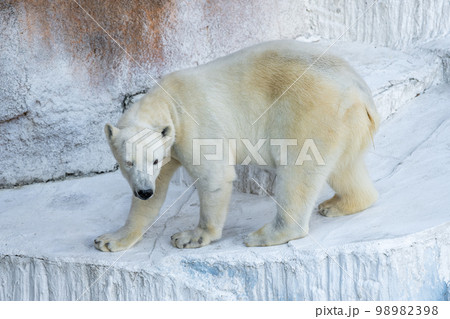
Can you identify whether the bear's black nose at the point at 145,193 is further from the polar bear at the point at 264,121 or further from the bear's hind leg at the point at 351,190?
the bear's hind leg at the point at 351,190

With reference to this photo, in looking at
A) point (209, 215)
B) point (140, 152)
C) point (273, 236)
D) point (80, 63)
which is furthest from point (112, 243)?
point (80, 63)

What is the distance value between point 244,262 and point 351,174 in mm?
773

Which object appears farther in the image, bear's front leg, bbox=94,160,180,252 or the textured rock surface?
bear's front leg, bbox=94,160,180,252

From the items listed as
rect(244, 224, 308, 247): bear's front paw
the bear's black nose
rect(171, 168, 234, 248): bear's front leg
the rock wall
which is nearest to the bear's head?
the bear's black nose

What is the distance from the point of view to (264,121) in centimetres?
328

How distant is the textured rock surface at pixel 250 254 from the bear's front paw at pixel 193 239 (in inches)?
1.6

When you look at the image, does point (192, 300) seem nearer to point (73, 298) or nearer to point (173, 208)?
point (73, 298)

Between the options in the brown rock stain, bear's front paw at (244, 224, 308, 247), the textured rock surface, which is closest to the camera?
the textured rock surface

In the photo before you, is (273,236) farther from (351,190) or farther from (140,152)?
(140,152)

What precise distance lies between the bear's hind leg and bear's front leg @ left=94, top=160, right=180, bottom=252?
34.1 inches

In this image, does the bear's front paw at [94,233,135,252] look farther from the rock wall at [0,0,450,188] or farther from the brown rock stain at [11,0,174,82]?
the brown rock stain at [11,0,174,82]

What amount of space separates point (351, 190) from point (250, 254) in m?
0.70

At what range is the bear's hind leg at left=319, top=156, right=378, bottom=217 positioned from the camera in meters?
3.46

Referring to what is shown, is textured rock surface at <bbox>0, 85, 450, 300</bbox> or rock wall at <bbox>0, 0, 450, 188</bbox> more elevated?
rock wall at <bbox>0, 0, 450, 188</bbox>
